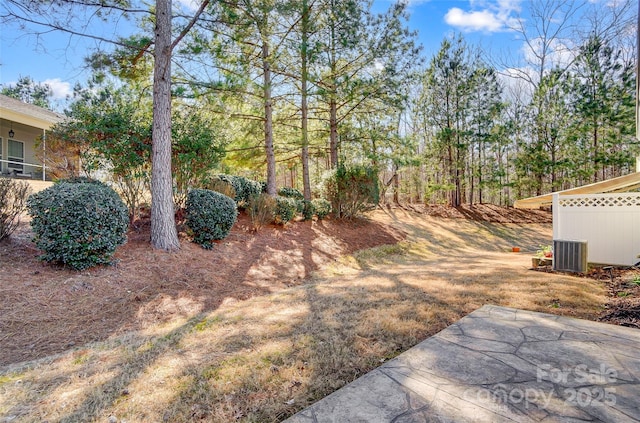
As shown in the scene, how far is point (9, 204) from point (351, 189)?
837 cm

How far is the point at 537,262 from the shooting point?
6340mm

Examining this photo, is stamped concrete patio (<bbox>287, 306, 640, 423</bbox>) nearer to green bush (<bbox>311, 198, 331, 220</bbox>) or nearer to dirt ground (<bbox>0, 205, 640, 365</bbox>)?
dirt ground (<bbox>0, 205, 640, 365</bbox>)

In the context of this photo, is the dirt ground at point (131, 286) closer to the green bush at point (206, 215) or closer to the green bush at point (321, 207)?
the green bush at point (206, 215)

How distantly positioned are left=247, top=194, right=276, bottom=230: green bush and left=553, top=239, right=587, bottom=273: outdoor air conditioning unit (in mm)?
6423

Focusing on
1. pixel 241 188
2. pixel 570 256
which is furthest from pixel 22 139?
pixel 570 256

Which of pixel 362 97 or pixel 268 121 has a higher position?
pixel 362 97

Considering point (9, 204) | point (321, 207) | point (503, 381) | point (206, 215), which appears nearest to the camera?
point (503, 381)

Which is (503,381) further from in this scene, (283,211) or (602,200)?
(283,211)

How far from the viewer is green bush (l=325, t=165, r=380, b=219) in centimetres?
1065

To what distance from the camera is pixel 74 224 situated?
13.9ft

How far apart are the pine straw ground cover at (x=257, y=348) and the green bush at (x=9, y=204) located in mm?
2532

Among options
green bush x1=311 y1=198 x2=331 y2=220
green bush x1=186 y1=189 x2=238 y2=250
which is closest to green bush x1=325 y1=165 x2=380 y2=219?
green bush x1=311 y1=198 x2=331 y2=220

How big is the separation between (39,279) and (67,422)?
3.16m

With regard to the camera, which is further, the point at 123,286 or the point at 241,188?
the point at 241,188
